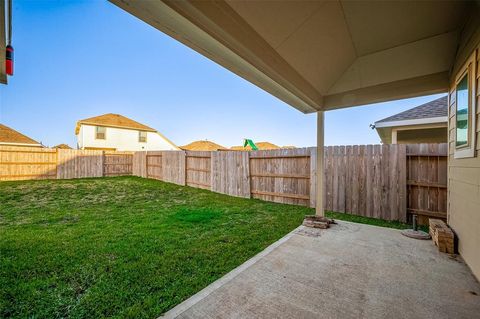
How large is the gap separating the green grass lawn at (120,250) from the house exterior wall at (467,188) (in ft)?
7.04

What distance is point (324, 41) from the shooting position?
232 centimetres

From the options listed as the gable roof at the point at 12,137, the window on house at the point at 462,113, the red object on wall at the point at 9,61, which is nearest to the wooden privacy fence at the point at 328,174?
the window on house at the point at 462,113

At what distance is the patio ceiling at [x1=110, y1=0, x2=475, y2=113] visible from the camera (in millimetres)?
1467

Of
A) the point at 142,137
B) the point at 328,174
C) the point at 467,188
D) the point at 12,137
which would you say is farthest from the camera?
the point at 142,137

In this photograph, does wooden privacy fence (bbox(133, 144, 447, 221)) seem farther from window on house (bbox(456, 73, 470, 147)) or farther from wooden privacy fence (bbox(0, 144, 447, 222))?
window on house (bbox(456, 73, 470, 147))

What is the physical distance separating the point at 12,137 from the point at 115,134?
660 cm

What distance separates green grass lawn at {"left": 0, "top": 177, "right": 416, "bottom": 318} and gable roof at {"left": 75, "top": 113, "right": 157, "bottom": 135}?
12868 millimetres

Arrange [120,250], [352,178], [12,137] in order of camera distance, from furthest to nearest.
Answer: [12,137] → [352,178] → [120,250]

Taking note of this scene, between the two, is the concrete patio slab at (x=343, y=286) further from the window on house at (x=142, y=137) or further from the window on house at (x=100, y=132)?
the window on house at (x=142, y=137)

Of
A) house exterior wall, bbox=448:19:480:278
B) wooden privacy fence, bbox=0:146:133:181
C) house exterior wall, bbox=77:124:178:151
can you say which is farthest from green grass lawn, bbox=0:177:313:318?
house exterior wall, bbox=77:124:178:151

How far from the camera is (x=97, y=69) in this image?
10.3 metres

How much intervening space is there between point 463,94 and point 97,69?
44.3 ft

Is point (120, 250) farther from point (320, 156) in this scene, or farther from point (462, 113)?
point (462, 113)

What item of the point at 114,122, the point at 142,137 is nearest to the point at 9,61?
the point at 114,122
